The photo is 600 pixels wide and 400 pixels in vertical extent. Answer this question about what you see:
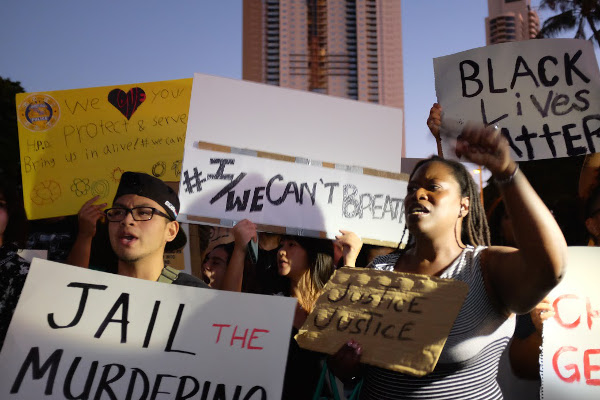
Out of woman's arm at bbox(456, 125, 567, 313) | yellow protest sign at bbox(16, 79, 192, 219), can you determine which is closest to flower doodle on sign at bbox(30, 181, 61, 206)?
→ yellow protest sign at bbox(16, 79, 192, 219)

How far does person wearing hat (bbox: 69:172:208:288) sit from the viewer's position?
2.46 meters

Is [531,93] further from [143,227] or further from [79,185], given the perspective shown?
[79,185]

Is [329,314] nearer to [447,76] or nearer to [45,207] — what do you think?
[447,76]

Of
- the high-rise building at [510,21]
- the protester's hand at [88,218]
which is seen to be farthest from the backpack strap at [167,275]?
the high-rise building at [510,21]

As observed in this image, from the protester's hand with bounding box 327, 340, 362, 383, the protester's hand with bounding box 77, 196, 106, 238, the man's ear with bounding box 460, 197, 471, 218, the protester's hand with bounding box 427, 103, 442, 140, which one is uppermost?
the protester's hand with bounding box 427, 103, 442, 140

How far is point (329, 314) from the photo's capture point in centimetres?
196

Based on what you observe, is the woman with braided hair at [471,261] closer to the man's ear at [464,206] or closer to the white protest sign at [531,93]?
the man's ear at [464,206]

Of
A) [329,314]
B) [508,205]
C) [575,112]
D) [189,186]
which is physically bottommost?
[329,314]

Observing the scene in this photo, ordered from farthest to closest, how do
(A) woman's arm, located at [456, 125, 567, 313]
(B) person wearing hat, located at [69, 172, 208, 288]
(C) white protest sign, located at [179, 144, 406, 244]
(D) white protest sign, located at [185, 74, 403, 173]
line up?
(D) white protest sign, located at [185, 74, 403, 173] < (C) white protest sign, located at [179, 144, 406, 244] < (B) person wearing hat, located at [69, 172, 208, 288] < (A) woman's arm, located at [456, 125, 567, 313]

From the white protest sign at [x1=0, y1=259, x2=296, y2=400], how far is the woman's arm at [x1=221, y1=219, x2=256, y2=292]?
2.68 feet

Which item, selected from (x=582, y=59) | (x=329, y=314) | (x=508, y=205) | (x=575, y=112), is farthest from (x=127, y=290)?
(x=582, y=59)

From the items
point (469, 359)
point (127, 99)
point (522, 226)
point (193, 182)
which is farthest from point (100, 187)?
point (522, 226)

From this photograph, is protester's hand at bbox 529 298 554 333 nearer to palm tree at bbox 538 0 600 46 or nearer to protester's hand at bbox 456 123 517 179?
protester's hand at bbox 456 123 517 179

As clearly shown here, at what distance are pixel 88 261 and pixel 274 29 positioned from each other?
320 ft
